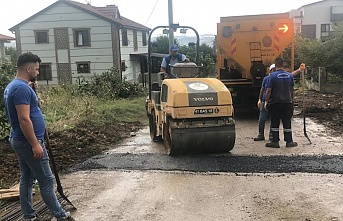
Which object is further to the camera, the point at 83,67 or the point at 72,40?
the point at 83,67

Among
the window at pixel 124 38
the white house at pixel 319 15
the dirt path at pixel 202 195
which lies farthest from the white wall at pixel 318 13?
the dirt path at pixel 202 195

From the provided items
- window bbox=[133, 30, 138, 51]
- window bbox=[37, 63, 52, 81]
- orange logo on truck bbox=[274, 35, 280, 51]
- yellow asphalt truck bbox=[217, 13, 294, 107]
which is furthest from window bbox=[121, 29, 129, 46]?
orange logo on truck bbox=[274, 35, 280, 51]

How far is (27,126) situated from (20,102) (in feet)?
0.78

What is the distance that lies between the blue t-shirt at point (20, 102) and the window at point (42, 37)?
28276mm

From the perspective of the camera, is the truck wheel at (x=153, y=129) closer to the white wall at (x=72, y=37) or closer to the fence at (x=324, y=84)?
the fence at (x=324, y=84)

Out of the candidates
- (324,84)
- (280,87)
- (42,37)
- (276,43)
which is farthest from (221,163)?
(42,37)

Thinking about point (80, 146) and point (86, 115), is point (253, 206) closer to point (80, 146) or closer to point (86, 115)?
point (80, 146)

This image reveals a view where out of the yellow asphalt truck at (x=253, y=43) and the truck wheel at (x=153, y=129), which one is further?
the yellow asphalt truck at (x=253, y=43)

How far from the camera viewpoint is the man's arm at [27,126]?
3.90 m

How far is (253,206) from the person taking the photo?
189 inches

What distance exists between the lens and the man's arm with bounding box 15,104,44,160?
3900 millimetres

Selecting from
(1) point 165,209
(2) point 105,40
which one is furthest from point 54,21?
(1) point 165,209

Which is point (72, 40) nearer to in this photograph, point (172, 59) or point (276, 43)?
point (276, 43)

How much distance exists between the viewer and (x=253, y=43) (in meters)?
11.7
